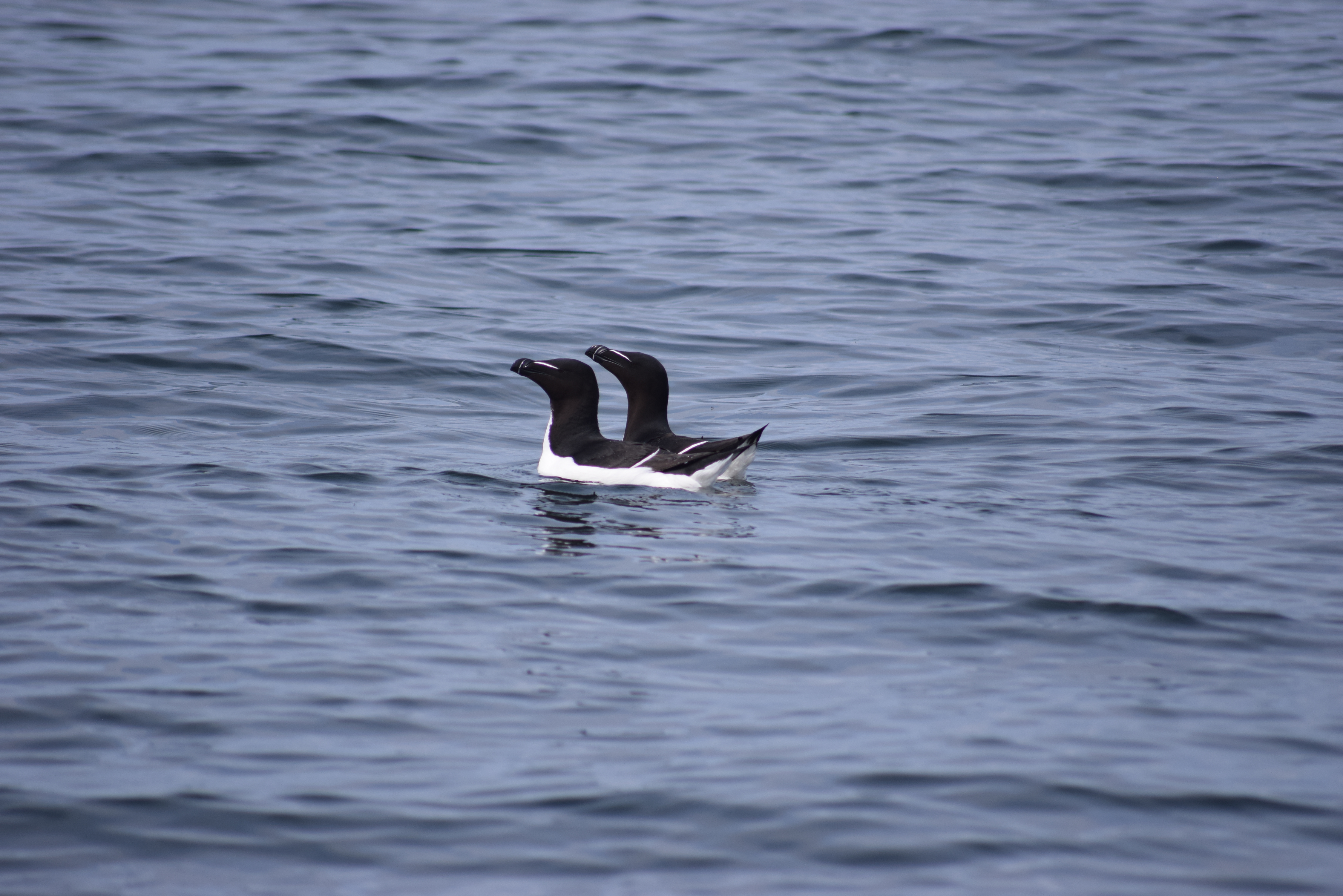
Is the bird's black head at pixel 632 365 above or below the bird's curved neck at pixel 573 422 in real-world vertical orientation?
above

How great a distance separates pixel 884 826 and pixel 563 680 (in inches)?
68.2

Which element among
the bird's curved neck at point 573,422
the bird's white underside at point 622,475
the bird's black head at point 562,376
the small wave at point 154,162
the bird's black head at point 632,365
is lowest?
the bird's white underside at point 622,475

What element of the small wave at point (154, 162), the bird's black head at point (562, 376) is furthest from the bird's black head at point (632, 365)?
the small wave at point (154, 162)

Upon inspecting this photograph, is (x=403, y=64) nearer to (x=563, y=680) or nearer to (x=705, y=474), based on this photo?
(x=705, y=474)

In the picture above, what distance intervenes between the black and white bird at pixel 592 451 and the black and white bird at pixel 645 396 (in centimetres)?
11

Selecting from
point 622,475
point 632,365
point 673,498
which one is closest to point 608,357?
point 632,365

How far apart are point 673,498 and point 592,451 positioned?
74 centimetres

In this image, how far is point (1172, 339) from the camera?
14.3m

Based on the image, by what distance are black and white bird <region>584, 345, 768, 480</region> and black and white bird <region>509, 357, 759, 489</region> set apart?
0.11 meters

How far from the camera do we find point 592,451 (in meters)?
10.2

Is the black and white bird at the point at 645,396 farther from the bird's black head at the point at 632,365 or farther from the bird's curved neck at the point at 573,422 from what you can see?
the bird's curved neck at the point at 573,422

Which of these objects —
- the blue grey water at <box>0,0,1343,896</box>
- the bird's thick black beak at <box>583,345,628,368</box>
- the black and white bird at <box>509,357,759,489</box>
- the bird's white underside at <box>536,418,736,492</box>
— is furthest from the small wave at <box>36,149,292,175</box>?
the bird's white underside at <box>536,418,736,492</box>

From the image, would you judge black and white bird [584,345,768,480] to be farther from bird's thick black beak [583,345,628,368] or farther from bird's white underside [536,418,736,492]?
bird's white underside [536,418,736,492]

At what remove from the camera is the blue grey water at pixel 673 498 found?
210 inches
